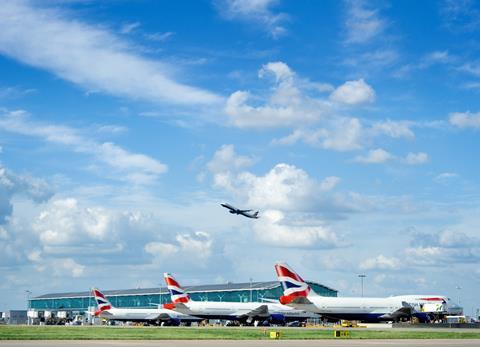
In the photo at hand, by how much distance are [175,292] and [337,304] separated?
40.2m

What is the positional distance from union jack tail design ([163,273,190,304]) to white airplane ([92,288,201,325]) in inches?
117

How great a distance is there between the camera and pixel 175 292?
148625 mm

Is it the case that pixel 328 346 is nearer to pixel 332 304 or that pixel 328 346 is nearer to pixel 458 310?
pixel 332 304

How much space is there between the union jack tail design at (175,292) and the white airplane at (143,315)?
9.78 feet

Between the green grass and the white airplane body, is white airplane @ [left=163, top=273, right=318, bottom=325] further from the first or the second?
the green grass

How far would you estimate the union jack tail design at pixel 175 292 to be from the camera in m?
147

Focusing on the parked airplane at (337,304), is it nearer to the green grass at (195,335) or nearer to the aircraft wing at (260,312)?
the aircraft wing at (260,312)

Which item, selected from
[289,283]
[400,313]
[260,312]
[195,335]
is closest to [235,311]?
[260,312]

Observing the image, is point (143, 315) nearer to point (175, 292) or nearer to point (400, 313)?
point (175, 292)

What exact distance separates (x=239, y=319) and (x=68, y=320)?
218 ft

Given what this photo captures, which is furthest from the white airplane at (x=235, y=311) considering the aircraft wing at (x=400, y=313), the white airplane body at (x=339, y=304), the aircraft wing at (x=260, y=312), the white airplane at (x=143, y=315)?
the aircraft wing at (x=400, y=313)

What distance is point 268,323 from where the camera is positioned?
137 m

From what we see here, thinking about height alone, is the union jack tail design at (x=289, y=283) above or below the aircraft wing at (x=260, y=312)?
above

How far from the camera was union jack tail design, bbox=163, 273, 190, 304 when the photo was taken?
147m
